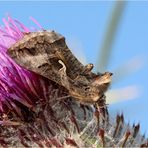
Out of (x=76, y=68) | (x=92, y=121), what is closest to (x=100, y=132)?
(x=92, y=121)

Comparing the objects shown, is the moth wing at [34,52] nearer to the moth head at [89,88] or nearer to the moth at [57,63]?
the moth at [57,63]

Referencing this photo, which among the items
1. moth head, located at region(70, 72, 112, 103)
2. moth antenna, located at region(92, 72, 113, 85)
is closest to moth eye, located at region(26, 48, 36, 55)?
moth head, located at region(70, 72, 112, 103)

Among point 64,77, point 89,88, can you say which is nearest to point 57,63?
point 64,77

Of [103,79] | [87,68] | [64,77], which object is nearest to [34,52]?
[64,77]

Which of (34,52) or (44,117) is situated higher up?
(34,52)

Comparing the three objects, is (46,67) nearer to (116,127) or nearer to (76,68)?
(76,68)

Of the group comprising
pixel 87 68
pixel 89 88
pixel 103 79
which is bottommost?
pixel 89 88

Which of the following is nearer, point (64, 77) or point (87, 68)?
point (64, 77)

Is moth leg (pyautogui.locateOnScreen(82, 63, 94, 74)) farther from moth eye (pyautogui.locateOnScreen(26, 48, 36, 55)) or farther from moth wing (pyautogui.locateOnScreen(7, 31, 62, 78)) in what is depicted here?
moth eye (pyautogui.locateOnScreen(26, 48, 36, 55))

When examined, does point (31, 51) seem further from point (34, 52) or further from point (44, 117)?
point (44, 117)
